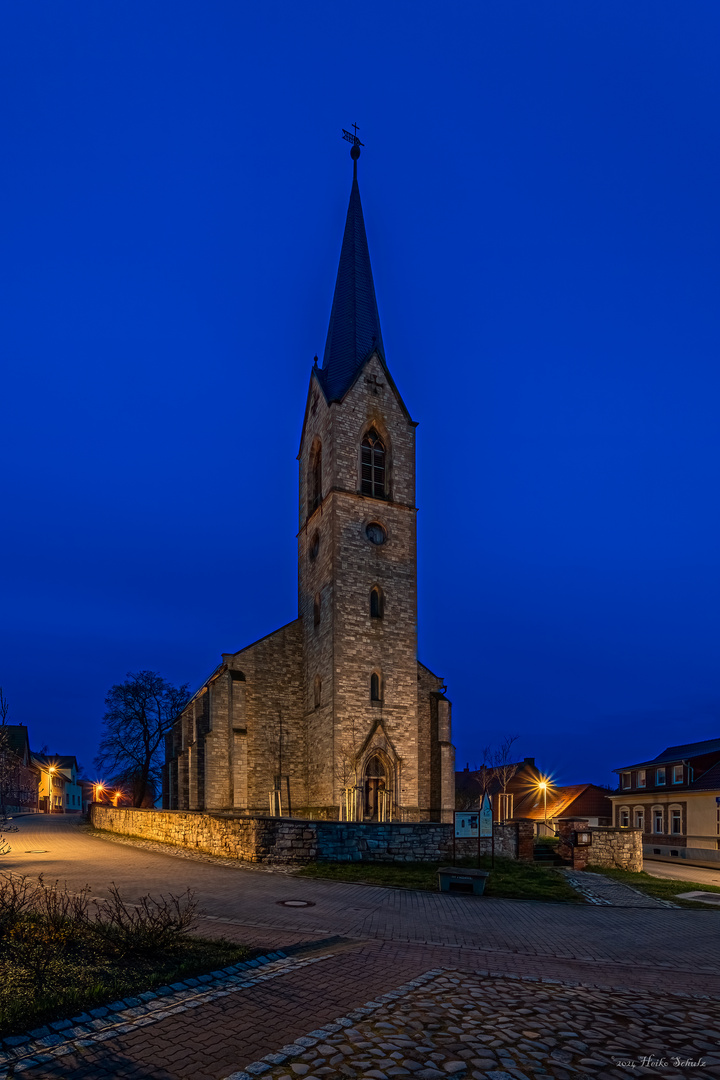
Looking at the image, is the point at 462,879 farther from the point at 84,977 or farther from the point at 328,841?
the point at 84,977

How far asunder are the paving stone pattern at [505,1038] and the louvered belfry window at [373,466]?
2762cm

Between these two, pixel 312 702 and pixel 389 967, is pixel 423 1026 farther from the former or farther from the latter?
pixel 312 702

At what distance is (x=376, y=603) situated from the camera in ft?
109

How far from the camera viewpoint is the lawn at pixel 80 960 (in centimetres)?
638

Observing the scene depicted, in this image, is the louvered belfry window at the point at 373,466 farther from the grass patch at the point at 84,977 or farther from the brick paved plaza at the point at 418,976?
the grass patch at the point at 84,977

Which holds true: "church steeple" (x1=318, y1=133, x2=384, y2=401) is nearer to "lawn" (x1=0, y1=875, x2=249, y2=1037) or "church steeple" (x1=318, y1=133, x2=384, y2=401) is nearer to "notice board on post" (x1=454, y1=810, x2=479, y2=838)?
"notice board on post" (x1=454, y1=810, x2=479, y2=838)

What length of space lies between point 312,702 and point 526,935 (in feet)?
74.5

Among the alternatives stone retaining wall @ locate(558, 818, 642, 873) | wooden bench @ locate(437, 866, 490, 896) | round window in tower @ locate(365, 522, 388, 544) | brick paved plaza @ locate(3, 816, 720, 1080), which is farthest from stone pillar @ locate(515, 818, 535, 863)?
round window in tower @ locate(365, 522, 388, 544)

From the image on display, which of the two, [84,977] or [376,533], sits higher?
[376,533]

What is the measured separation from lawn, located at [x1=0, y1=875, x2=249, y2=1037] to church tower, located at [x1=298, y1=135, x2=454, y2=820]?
70.2 ft

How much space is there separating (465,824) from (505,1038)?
13823 mm

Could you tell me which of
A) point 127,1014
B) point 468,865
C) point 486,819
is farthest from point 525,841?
point 127,1014

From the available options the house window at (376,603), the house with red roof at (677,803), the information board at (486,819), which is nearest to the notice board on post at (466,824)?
the information board at (486,819)

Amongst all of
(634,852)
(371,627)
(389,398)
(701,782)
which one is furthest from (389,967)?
(701,782)
